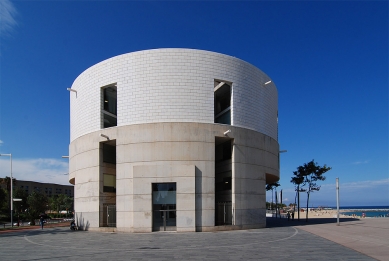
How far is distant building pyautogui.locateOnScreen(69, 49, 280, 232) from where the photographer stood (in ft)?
87.9

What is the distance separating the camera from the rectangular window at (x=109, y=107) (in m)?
31.8

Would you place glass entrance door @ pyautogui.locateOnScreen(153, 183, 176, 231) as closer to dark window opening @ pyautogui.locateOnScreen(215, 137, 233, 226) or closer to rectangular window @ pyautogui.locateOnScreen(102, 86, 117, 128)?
dark window opening @ pyautogui.locateOnScreen(215, 137, 233, 226)

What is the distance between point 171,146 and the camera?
27500 millimetres

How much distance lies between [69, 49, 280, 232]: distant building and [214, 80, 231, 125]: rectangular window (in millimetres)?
195

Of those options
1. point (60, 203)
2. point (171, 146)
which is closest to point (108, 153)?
point (171, 146)

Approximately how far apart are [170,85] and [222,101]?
27.9ft

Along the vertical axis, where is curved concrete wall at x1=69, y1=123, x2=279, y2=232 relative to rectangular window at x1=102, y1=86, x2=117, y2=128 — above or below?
below

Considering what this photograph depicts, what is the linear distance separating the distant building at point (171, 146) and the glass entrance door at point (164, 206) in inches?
3.2

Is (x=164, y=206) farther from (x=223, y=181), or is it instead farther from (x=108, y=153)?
(x=108, y=153)

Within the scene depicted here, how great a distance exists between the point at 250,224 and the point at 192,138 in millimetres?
9481

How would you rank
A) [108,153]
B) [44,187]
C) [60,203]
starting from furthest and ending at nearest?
[44,187] < [60,203] < [108,153]

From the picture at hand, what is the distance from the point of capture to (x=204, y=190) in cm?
2712

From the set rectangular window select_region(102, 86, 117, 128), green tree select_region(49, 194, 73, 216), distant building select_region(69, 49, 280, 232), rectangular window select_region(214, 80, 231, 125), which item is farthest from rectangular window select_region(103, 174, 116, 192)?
green tree select_region(49, 194, 73, 216)

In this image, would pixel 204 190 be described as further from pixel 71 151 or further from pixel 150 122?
pixel 71 151
